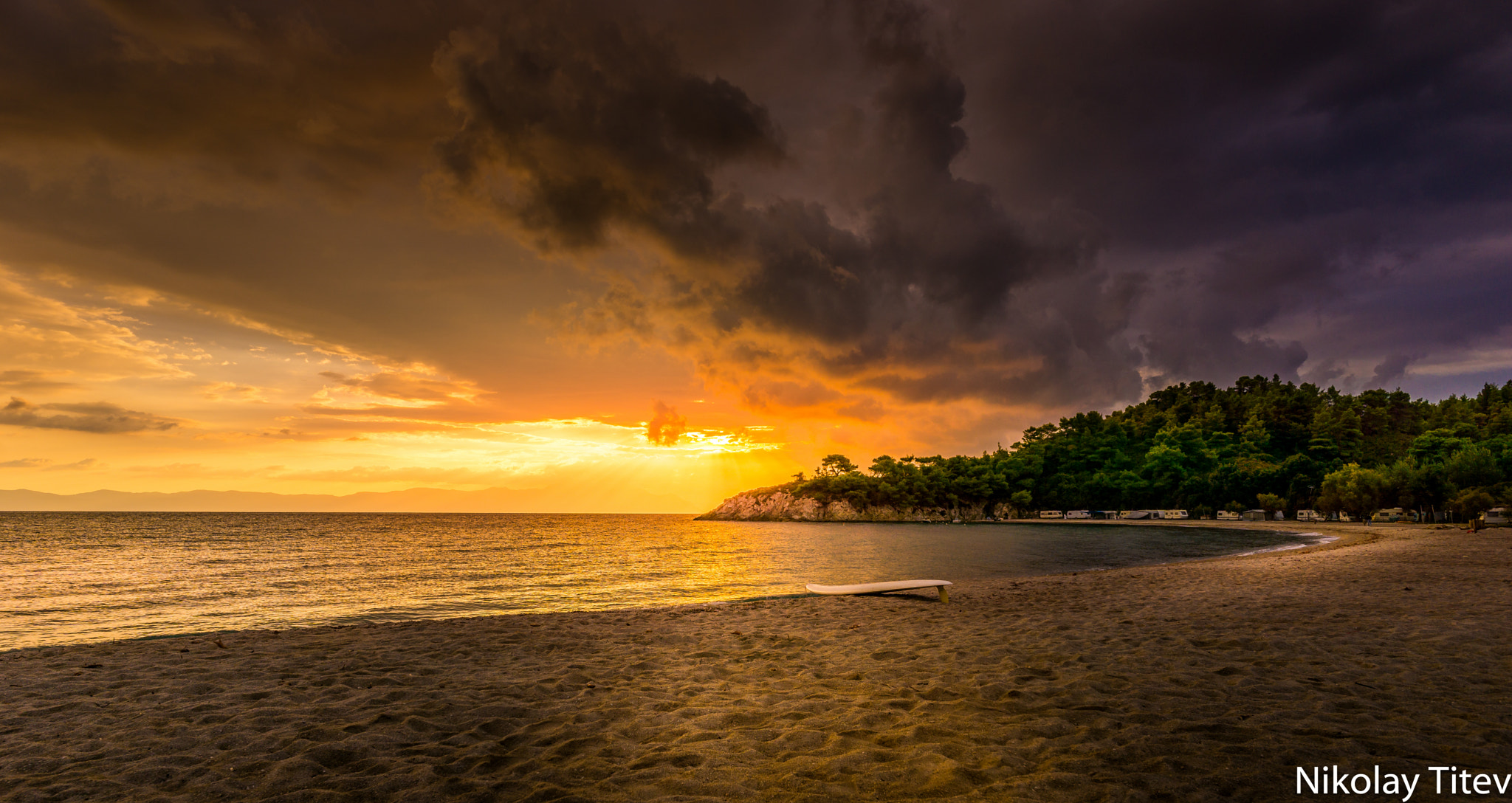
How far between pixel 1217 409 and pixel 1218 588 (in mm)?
167294

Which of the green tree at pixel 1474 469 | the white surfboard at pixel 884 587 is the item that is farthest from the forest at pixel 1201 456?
the white surfboard at pixel 884 587

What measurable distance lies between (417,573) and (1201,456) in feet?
492

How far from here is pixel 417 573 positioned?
3031 centimetres

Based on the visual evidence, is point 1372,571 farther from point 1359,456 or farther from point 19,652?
point 1359,456

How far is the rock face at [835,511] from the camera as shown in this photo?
156m

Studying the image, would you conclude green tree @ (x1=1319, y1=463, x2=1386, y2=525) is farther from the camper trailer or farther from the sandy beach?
the sandy beach

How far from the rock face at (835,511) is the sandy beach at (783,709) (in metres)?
146

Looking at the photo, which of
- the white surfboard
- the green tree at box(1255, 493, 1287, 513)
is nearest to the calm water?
the white surfboard

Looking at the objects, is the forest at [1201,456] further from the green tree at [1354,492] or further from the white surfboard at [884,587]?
the white surfboard at [884,587]

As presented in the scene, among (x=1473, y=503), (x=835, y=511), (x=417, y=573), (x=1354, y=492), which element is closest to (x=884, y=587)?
(x=417, y=573)

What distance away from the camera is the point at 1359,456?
418 feet

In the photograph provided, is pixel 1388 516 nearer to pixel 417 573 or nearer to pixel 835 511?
pixel 835 511

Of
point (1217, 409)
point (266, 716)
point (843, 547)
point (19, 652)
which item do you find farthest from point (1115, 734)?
point (1217, 409)

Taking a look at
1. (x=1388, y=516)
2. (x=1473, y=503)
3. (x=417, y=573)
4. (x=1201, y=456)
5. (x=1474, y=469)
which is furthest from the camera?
(x=1201, y=456)
